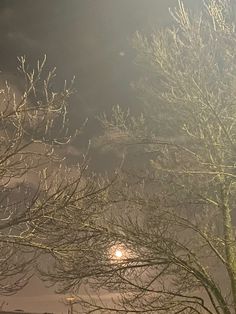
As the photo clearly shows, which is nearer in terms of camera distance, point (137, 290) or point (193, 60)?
point (193, 60)

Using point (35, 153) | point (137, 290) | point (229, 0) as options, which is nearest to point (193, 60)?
point (229, 0)

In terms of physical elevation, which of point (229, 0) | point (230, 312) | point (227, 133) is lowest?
point (230, 312)

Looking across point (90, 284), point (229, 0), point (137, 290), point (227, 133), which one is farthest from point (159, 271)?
point (229, 0)

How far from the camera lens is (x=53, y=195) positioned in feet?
22.3

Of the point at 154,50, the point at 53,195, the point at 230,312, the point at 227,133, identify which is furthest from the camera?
the point at 154,50

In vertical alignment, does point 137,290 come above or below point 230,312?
above

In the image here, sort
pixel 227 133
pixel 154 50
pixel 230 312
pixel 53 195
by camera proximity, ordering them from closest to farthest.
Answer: pixel 53 195, pixel 227 133, pixel 230 312, pixel 154 50

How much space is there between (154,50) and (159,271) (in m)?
4.73

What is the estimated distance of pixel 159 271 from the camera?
1096cm

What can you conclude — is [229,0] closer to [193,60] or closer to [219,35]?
[219,35]

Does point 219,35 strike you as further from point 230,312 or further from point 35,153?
point 230,312

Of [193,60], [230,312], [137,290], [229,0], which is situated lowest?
[230,312]

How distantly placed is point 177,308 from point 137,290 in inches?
35.2

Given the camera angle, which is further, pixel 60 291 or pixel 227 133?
pixel 60 291
